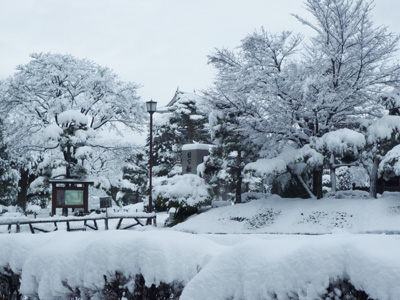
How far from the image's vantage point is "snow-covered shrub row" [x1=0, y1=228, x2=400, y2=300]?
327 cm

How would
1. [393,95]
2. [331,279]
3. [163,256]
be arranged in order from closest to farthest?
[331,279] → [163,256] → [393,95]

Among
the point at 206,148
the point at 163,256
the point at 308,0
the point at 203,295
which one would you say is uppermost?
the point at 308,0

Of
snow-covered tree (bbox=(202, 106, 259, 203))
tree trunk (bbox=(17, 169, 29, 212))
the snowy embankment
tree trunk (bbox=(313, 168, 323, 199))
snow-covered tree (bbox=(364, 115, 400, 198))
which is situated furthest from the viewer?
tree trunk (bbox=(17, 169, 29, 212))

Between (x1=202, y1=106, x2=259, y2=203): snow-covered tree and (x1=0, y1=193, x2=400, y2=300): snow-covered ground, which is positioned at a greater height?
(x1=202, y1=106, x2=259, y2=203): snow-covered tree

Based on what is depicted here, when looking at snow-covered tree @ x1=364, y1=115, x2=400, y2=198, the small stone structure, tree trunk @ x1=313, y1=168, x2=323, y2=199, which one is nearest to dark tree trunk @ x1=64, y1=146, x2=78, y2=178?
the small stone structure

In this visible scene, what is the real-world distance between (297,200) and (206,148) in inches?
256

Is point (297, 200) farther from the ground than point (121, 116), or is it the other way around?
point (121, 116)

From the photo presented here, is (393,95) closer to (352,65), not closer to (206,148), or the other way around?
(352,65)

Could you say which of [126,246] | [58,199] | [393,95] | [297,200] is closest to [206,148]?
[297,200]

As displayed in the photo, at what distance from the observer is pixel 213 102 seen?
21188 millimetres

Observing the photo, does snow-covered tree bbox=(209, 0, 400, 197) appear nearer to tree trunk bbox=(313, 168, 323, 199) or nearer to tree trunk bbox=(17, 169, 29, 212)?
tree trunk bbox=(313, 168, 323, 199)

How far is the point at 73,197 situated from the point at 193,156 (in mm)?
6488

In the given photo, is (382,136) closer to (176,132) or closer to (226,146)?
(226,146)

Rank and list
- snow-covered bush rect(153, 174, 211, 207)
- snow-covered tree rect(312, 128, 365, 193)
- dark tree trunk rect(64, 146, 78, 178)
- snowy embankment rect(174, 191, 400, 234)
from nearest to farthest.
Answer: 1. snowy embankment rect(174, 191, 400, 234)
2. snow-covered tree rect(312, 128, 365, 193)
3. snow-covered bush rect(153, 174, 211, 207)
4. dark tree trunk rect(64, 146, 78, 178)
